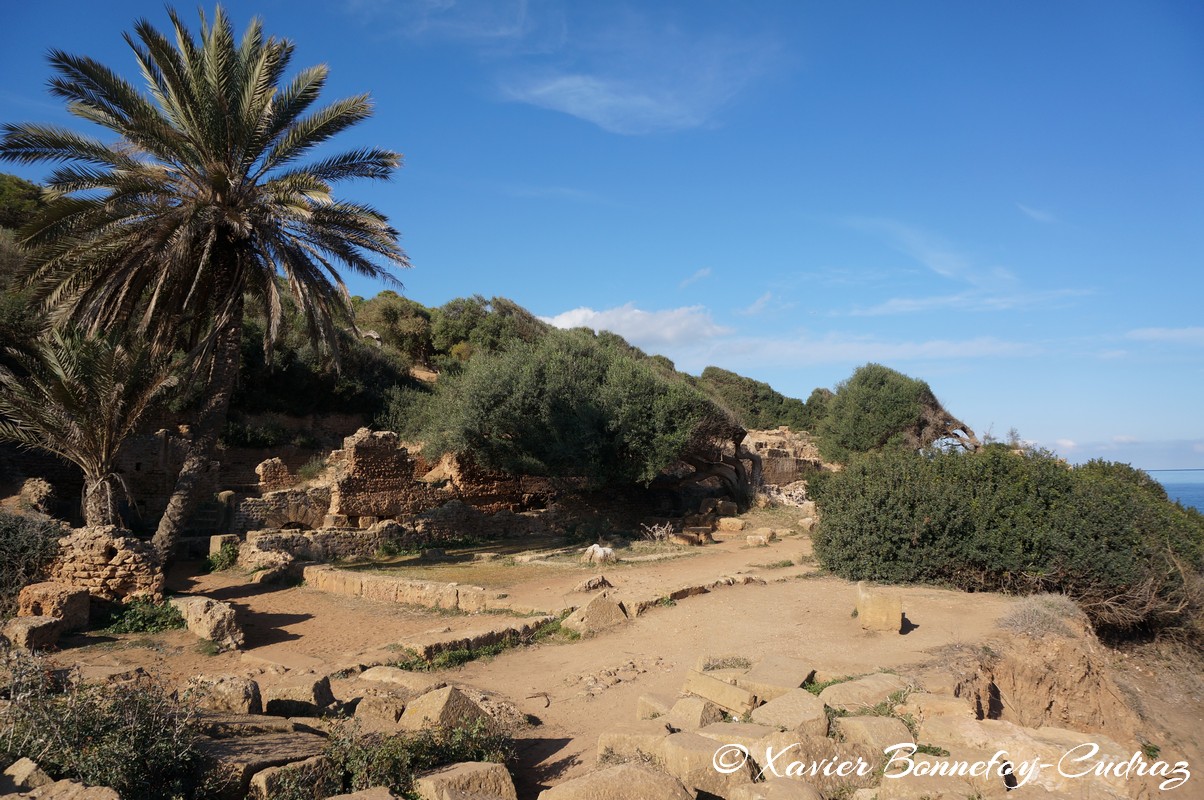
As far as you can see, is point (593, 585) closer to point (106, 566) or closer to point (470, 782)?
point (106, 566)

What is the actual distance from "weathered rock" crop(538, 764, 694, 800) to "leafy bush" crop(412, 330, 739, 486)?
1553cm

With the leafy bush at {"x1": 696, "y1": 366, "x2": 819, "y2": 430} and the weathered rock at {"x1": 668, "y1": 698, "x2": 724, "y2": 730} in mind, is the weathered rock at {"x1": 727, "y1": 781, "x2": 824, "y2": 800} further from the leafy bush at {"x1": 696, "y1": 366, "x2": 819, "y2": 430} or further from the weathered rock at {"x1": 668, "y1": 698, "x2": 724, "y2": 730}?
the leafy bush at {"x1": 696, "y1": 366, "x2": 819, "y2": 430}

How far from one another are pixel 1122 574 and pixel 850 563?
395 cm

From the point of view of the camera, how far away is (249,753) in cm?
429

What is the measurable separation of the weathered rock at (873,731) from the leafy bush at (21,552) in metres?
10.2

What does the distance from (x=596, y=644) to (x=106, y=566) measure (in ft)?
23.8

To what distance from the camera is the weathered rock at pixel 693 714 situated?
5.70m

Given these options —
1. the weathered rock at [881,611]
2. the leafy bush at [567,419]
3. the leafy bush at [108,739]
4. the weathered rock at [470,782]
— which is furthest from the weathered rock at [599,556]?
the leafy bush at [108,739]

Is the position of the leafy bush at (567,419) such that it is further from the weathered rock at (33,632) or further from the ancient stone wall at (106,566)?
the weathered rock at (33,632)

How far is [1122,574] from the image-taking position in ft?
36.3

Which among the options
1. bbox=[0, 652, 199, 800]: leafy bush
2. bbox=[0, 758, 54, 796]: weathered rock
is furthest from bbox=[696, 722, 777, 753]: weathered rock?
bbox=[0, 758, 54, 796]: weathered rock

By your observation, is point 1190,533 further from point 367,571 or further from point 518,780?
point 367,571

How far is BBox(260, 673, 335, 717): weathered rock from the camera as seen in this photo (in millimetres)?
5879

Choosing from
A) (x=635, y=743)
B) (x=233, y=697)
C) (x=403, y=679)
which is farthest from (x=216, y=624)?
(x=635, y=743)
